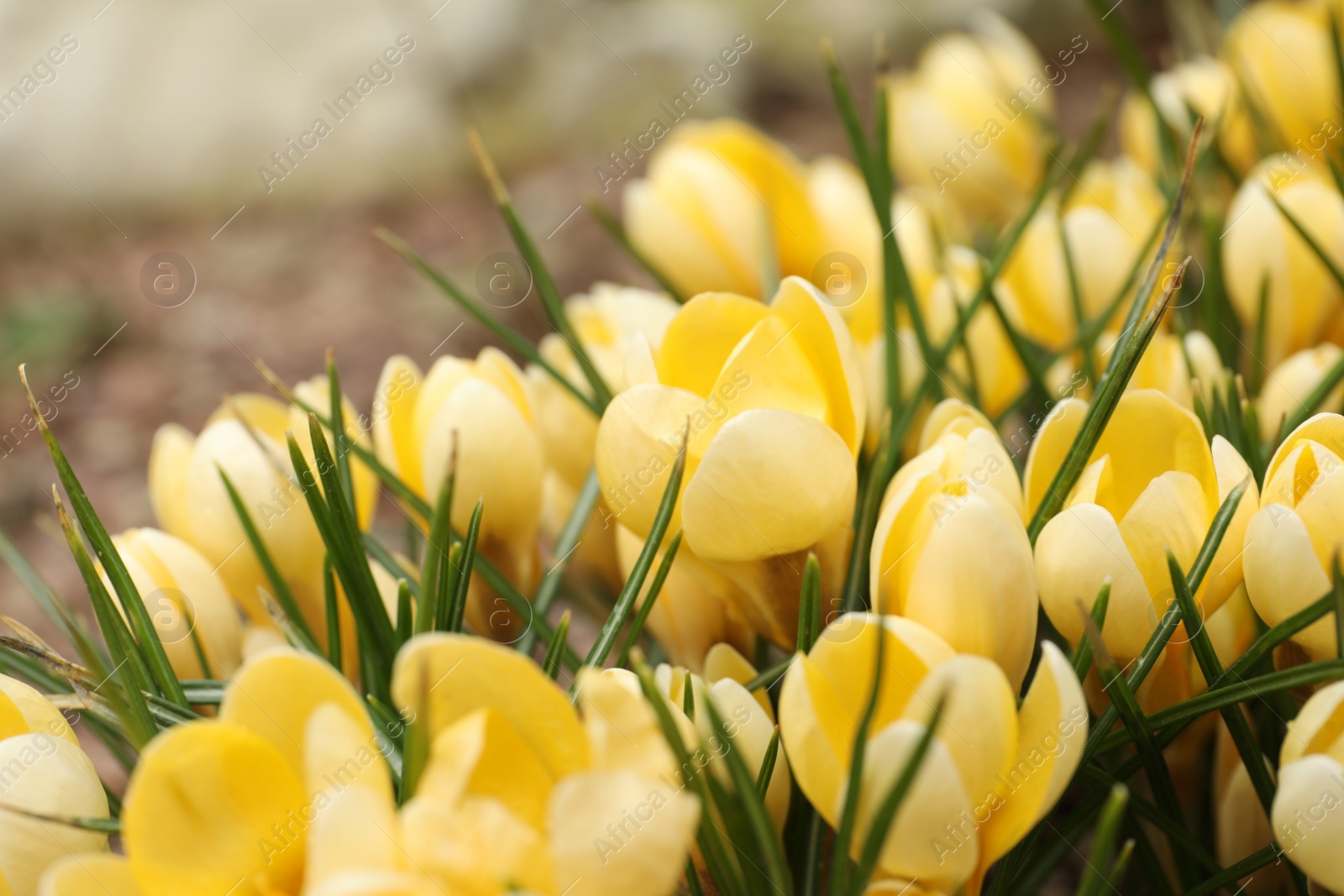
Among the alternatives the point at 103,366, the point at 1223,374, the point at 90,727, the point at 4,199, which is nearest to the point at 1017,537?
the point at 1223,374

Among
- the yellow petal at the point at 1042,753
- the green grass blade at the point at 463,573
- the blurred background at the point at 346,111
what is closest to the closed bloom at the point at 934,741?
the yellow petal at the point at 1042,753

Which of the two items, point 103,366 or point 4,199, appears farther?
point 4,199

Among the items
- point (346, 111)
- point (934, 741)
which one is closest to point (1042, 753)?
point (934, 741)

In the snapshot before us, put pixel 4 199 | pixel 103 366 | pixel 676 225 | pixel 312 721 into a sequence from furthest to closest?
1. pixel 4 199
2. pixel 103 366
3. pixel 676 225
4. pixel 312 721

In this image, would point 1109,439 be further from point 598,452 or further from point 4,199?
point 4,199

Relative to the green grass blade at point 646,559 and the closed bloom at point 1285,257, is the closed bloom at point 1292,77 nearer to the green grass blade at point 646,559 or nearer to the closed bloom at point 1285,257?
the closed bloom at point 1285,257

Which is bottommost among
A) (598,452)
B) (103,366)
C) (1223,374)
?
(1223,374)

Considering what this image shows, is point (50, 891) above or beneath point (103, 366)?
beneath
